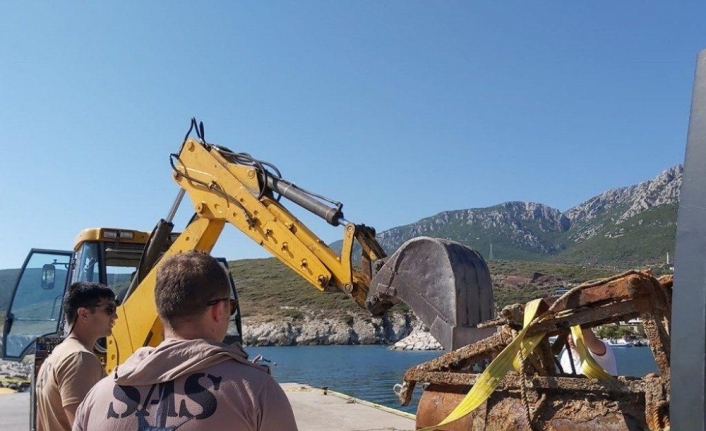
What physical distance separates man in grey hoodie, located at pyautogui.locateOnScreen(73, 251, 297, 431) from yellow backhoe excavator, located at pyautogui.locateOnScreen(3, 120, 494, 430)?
3548 millimetres

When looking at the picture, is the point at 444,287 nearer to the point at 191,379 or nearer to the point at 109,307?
the point at 109,307

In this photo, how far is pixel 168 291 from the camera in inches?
91.5

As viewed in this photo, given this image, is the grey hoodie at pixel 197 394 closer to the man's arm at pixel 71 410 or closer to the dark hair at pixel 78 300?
the man's arm at pixel 71 410

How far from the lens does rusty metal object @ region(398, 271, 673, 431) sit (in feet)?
10.5

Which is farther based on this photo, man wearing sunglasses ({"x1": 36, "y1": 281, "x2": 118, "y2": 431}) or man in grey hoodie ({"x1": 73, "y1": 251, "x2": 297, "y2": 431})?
man wearing sunglasses ({"x1": 36, "y1": 281, "x2": 118, "y2": 431})

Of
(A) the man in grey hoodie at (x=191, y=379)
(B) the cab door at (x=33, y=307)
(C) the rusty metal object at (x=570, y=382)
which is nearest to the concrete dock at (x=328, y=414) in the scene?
(B) the cab door at (x=33, y=307)

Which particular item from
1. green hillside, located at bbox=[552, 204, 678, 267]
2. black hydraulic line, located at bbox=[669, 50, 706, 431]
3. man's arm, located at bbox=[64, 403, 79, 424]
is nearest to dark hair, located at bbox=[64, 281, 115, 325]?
man's arm, located at bbox=[64, 403, 79, 424]

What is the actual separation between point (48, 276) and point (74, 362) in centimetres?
750

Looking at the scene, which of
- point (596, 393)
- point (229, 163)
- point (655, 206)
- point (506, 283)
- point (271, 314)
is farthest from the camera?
point (655, 206)

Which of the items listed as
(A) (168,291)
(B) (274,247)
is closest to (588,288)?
(A) (168,291)

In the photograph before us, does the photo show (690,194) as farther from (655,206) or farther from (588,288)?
(655,206)

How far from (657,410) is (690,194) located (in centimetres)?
117

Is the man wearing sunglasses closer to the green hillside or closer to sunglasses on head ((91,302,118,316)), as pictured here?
sunglasses on head ((91,302,118,316))

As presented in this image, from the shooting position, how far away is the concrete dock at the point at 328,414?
34.7 ft
